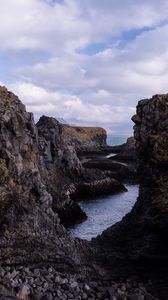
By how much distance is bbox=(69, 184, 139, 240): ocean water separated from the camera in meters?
39.3

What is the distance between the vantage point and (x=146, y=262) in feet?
77.2

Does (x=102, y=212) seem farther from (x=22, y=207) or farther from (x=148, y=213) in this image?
(x=22, y=207)

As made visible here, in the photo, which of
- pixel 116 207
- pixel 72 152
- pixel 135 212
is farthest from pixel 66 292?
pixel 72 152

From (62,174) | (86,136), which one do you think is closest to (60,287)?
(62,174)

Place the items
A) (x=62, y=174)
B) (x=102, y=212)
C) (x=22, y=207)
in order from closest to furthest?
1. (x=22, y=207)
2. (x=102, y=212)
3. (x=62, y=174)

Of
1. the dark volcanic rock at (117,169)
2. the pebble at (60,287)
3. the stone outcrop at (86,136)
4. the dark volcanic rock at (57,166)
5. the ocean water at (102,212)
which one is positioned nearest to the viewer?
the pebble at (60,287)

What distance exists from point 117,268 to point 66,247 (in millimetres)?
2382

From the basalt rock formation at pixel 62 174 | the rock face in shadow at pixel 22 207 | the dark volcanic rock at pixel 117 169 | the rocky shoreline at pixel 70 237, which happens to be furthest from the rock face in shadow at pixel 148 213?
the dark volcanic rock at pixel 117 169

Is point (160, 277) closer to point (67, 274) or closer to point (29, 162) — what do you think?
point (67, 274)

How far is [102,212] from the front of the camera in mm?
48500

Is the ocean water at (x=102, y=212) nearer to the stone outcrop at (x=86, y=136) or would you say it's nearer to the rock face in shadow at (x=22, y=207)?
the rock face in shadow at (x=22, y=207)

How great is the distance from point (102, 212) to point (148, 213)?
2400 cm

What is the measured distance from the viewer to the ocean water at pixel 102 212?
3928 centimetres

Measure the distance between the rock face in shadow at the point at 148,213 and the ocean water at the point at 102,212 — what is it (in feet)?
31.1
